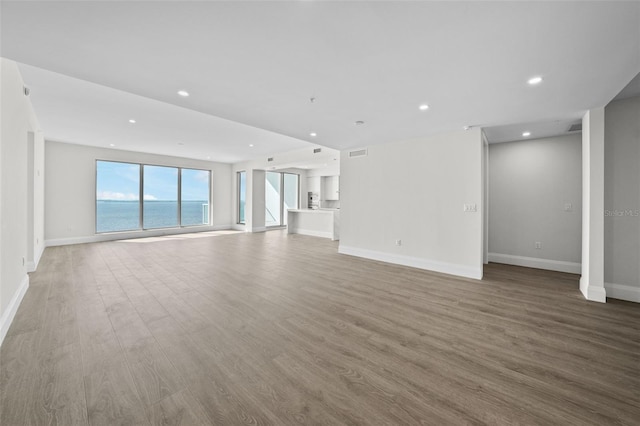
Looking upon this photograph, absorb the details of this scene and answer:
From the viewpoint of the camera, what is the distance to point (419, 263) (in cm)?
489

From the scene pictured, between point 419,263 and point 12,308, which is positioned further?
point 419,263

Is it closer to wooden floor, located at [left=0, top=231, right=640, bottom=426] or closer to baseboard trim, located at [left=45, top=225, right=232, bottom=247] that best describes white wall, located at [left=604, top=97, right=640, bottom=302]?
wooden floor, located at [left=0, top=231, right=640, bottom=426]

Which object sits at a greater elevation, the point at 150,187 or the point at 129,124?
the point at 129,124

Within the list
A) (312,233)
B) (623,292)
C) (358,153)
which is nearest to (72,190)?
(312,233)

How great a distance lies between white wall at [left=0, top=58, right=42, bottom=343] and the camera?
243cm

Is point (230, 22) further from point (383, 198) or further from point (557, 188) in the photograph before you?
point (557, 188)

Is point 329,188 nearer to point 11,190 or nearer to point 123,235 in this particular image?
point 123,235

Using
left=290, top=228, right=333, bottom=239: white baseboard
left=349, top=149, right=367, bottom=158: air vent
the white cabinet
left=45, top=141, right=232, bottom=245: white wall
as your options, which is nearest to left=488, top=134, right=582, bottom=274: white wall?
left=349, top=149, right=367, bottom=158: air vent

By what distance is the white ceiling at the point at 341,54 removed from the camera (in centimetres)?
171

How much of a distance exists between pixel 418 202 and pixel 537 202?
2.41 m

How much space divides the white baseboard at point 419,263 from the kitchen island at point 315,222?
2.28 metres

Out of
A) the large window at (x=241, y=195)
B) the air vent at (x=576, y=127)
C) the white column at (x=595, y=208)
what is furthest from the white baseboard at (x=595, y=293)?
the large window at (x=241, y=195)

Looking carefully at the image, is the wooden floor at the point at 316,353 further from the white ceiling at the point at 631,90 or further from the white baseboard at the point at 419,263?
the white ceiling at the point at 631,90

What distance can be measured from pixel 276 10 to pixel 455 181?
4.02 metres
